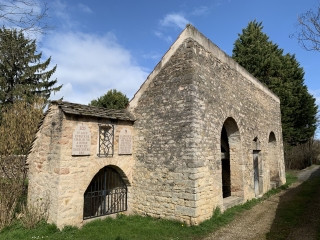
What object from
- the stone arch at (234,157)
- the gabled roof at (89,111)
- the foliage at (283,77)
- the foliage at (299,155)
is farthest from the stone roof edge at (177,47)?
the foliage at (299,155)

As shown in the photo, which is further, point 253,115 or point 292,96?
point 292,96

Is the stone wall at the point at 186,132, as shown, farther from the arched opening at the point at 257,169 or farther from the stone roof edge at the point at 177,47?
the arched opening at the point at 257,169

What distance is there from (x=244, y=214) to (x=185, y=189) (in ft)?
8.82

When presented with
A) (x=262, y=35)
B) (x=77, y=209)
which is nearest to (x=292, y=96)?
(x=262, y=35)

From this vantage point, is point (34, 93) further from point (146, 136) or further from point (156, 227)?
point (156, 227)

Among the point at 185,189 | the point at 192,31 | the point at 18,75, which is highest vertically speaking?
the point at 18,75

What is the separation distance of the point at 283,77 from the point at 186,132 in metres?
19.3

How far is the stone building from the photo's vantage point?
5.84 meters

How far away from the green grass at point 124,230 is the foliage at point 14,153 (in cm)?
70

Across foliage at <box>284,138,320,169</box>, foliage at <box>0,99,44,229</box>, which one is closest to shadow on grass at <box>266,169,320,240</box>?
foliage at <box>0,99,44,229</box>

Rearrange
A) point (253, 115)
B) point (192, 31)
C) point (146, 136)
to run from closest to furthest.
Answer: point (192, 31) < point (146, 136) < point (253, 115)

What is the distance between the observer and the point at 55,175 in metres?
5.71

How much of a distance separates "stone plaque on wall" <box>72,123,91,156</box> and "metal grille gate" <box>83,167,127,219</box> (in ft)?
3.81

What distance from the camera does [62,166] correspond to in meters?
5.63
